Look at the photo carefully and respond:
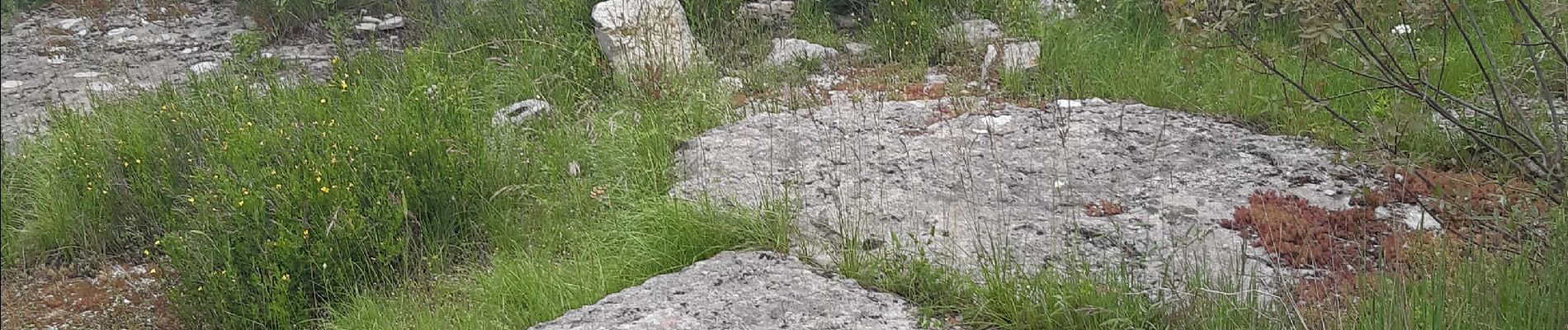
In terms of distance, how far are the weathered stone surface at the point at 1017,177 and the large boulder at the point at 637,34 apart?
1.03 metres

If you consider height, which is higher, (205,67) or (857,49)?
Answer: (857,49)

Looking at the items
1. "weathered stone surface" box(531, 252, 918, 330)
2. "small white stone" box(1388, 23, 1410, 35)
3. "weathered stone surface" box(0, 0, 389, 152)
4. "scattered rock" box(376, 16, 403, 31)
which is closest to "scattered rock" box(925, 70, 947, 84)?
"small white stone" box(1388, 23, 1410, 35)

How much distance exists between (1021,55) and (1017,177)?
1.67 meters

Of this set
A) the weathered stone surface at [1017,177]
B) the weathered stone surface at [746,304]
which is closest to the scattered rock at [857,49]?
the weathered stone surface at [1017,177]

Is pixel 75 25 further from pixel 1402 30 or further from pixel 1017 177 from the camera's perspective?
pixel 1402 30

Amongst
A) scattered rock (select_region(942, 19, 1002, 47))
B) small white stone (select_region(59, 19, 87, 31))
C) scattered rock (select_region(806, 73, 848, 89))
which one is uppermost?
scattered rock (select_region(942, 19, 1002, 47))

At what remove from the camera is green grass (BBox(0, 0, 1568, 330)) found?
321 cm

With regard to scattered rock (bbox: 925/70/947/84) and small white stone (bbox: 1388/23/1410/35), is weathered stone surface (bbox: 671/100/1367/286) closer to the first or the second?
small white stone (bbox: 1388/23/1410/35)

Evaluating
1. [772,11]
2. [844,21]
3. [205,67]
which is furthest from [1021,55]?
[205,67]

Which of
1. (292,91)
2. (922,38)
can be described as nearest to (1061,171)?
(922,38)

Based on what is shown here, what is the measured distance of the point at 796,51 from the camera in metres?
6.70

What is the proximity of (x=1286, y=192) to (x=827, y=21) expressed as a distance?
139 inches

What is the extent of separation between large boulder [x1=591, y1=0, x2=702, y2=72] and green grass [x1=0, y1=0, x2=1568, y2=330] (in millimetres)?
177

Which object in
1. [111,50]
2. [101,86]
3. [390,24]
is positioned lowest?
[111,50]
